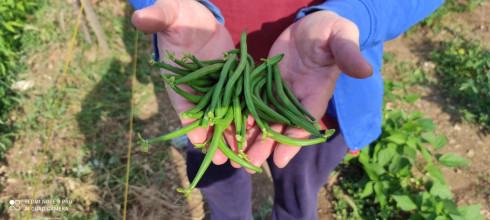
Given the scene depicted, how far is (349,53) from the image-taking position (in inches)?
60.6

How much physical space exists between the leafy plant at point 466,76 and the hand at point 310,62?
3.03m

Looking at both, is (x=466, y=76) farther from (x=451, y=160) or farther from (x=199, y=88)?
(x=199, y=88)

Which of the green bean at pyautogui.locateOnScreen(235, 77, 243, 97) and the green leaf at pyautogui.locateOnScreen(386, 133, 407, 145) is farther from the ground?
the green bean at pyautogui.locateOnScreen(235, 77, 243, 97)

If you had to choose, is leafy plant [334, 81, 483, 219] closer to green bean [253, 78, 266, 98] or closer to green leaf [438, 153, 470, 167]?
green leaf [438, 153, 470, 167]

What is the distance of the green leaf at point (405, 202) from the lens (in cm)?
293

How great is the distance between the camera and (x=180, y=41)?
6.75 ft

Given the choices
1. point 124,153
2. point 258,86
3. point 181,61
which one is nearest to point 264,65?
point 258,86

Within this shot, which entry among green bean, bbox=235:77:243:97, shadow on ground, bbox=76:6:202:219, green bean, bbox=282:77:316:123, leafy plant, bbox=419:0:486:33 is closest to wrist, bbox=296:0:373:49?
green bean, bbox=282:77:316:123

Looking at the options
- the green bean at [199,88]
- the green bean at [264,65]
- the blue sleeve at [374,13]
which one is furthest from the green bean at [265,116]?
the blue sleeve at [374,13]

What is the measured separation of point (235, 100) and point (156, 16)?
600mm

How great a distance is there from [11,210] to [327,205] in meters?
3.16

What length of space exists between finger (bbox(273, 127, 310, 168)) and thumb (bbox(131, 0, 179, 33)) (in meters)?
0.89

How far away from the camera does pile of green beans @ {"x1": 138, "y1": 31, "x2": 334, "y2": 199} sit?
5.77 ft

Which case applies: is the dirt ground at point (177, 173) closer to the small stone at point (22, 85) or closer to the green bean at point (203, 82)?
the small stone at point (22, 85)
